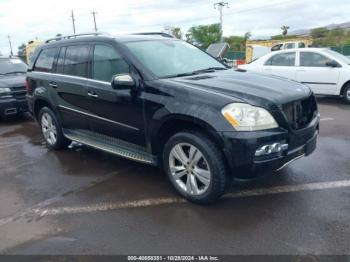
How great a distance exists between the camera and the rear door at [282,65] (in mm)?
10562

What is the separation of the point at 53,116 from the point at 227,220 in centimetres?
361

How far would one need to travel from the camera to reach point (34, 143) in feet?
23.2

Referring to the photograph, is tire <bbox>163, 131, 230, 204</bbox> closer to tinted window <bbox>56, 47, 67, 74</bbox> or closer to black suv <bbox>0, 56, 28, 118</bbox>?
tinted window <bbox>56, 47, 67, 74</bbox>

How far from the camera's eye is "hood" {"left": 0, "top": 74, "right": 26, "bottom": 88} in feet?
29.7

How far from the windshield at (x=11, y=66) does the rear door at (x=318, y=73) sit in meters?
7.58

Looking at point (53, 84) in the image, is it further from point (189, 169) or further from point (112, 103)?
point (189, 169)

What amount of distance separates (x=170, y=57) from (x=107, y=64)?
807mm

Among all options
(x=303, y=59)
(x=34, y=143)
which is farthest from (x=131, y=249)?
(x=303, y=59)

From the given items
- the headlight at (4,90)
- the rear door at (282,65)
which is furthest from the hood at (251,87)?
the rear door at (282,65)

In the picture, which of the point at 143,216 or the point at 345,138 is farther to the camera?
the point at 345,138

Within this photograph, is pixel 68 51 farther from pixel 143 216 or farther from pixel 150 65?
pixel 143 216

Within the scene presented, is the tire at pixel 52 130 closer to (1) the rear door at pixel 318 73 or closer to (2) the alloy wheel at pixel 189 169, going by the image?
(2) the alloy wheel at pixel 189 169

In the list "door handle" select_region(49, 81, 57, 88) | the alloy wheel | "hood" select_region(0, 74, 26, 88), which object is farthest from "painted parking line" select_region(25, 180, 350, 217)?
"hood" select_region(0, 74, 26, 88)

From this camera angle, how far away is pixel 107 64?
485 cm
